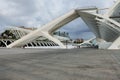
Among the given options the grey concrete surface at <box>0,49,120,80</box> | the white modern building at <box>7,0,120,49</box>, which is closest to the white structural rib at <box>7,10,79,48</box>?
the white modern building at <box>7,0,120,49</box>

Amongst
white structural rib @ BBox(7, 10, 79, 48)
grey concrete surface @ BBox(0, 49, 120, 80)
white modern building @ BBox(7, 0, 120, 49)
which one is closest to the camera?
grey concrete surface @ BBox(0, 49, 120, 80)

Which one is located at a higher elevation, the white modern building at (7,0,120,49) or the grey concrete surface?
the white modern building at (7,0,120,49)

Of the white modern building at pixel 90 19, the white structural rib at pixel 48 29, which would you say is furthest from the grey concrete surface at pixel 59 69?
the white structural rib at pixel 48 29

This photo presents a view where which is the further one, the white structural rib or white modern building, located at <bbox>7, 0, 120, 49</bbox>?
the white structural rib

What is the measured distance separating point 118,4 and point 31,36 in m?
27.0

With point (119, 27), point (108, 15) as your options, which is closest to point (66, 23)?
point (108, 15)

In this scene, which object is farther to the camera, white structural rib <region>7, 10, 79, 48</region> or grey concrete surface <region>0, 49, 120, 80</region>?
white structural rib <region>7, 10, 79, 48</region>

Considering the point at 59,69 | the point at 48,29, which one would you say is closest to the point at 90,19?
the point at 48,29

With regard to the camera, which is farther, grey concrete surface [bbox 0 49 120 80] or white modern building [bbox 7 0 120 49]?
white modern building [bbox 7 0 120 49]

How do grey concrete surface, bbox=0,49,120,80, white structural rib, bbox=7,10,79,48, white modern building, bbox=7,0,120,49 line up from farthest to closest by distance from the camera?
1. white structural rib, bbox=7,10,79,48
2. white modern building, bbox=7,0,120,49
3. grey concrete surface, bbox=0,49,120,80

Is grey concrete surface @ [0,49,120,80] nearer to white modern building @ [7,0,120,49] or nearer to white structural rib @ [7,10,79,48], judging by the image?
white modern building @ [7,0,120,49]

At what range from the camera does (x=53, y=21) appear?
66938 millimetres

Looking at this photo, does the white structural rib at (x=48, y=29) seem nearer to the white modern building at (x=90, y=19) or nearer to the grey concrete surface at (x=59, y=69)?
the white modern building at (x=90, y=19)

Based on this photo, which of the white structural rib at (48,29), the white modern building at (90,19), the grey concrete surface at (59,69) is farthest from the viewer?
the white structural rib at (48,29)
